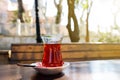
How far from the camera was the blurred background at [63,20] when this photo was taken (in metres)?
3.06

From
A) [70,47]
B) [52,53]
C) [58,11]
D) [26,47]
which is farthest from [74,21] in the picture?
[52,53]

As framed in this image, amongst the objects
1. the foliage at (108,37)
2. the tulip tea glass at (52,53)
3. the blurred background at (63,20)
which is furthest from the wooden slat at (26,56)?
the tulip tea glass at (52,53)

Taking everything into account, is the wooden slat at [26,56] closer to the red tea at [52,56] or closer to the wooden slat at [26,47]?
the wooden slat at [26,47]

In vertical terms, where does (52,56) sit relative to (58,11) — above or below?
below

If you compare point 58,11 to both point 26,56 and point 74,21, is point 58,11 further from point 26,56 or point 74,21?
point 26,56

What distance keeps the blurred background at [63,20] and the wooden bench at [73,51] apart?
0.39 m

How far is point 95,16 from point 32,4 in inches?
40.4

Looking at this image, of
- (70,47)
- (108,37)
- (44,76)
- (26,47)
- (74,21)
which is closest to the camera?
(44,76)

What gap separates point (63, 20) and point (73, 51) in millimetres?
659

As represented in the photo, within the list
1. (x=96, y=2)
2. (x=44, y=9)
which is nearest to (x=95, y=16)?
(x=96, y=2)

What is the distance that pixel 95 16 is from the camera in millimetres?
3291

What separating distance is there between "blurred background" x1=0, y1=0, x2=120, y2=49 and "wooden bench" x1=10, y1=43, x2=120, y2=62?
390mm

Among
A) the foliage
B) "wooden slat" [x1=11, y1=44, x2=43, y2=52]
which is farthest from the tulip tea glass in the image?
the foliage

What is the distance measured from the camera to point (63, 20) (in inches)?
126
